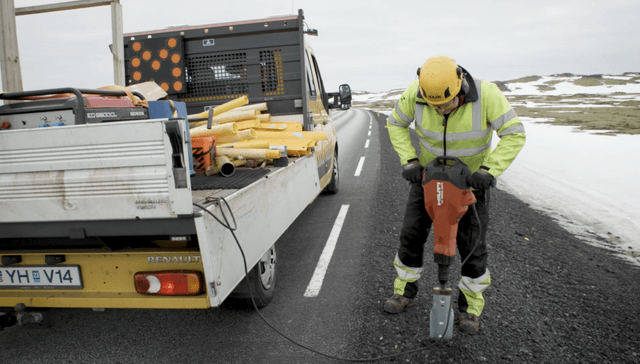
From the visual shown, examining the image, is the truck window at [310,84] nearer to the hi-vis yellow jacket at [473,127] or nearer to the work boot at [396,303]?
the hi-vis yellow jacket at [473,127]

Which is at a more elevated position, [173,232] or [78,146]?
[78,146]

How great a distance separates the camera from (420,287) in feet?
12.3

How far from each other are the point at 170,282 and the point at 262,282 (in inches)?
39.4

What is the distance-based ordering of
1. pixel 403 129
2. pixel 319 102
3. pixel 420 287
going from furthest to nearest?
pixel 319 102, pixel 420 287, pixel 403 129

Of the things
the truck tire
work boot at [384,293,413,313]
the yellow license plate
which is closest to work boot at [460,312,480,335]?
work boot at [384,293,413,313]

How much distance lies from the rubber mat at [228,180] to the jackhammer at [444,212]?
4.24ft

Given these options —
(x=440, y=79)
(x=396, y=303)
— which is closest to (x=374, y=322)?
(x=396, y=303)

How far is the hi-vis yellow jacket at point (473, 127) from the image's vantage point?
110 inches

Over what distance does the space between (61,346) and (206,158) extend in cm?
177

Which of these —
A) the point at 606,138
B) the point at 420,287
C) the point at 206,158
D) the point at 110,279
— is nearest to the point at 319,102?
the point at 206,158

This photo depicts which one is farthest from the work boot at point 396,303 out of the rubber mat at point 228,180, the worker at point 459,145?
the rubber mat at point 228,180

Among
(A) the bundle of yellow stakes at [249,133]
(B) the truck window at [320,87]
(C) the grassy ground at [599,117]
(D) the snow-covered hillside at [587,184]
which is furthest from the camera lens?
(C) the grassy ground at [599,117]

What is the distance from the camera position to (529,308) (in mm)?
3273

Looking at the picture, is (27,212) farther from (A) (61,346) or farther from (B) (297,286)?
(B) (297,286)
